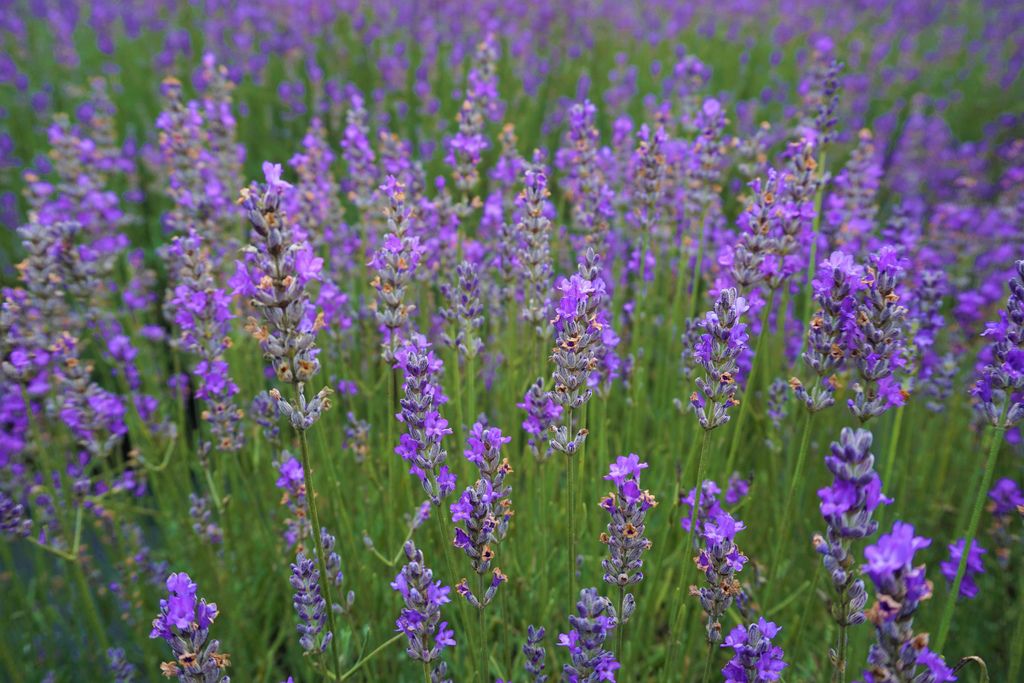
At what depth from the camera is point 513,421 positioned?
2719 mm

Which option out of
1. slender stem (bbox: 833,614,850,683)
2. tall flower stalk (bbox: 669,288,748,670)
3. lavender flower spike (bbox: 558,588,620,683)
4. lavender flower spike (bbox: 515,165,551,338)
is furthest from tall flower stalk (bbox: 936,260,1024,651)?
lavender flower spike (bbox: 515,165,551,338)

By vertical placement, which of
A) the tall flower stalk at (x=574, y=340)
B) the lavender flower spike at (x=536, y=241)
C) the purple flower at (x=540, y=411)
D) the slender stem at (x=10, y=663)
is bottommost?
the slender stem at (x=10, y=663)

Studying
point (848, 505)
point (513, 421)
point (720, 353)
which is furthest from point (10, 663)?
point (848, 505)

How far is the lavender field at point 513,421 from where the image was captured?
1606 millimetres

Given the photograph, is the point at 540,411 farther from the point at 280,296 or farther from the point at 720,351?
the point at 280,296

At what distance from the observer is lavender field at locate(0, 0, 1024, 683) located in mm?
1606

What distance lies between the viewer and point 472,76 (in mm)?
2816

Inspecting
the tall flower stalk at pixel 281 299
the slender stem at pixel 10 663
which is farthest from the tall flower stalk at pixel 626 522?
the slender stem at pixel 10 663

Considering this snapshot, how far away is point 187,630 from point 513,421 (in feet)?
4.86

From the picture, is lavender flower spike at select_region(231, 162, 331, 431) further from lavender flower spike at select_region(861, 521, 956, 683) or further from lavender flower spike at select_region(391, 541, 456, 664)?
lavender flower spike at select_region(861, 521, 956, 683)

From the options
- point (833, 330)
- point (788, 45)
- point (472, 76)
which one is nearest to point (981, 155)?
point (788, 45)

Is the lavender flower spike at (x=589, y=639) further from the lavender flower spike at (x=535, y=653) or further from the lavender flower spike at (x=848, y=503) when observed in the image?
the lavender flower spike at (x=848, y=503)

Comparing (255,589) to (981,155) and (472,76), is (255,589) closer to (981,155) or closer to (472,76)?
(472,76)

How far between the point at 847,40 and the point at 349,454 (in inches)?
337
